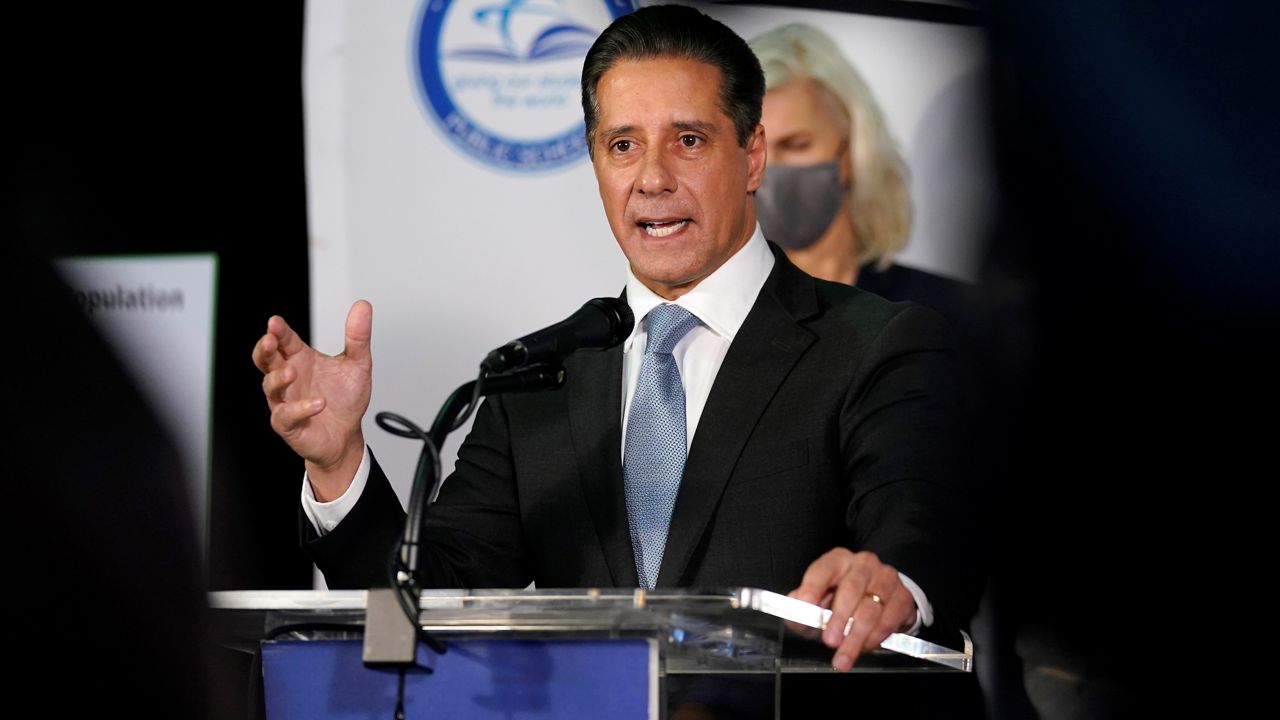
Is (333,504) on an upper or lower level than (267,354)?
lower

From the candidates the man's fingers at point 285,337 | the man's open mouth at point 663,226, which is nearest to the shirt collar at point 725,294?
the man's open mouth at point 663,226

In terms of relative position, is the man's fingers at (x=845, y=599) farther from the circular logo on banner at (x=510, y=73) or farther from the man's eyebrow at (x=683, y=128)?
the circular logo on banner at (x=510, y=73)

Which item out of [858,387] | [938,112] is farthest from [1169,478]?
[858,387]

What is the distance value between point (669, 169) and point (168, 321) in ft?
4.83

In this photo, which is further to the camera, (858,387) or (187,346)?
(187,346)

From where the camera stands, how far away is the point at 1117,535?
125 inches

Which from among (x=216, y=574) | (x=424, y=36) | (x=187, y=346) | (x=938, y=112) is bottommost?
(x=216, y=574)

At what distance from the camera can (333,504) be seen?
6.92 ft

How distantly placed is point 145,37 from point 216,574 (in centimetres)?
127

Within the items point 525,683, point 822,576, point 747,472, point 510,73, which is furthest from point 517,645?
point 510,73

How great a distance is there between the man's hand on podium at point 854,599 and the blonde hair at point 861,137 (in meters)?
1.64

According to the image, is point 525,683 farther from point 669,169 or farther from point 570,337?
point 669,169

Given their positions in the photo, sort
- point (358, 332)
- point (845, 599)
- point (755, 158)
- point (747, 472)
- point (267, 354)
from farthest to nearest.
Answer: point (755, 158)
point (747, 472)
point (358, 332)
point (267, 354)
point (845, 599)

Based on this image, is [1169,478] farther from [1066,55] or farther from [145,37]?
[145,37]
